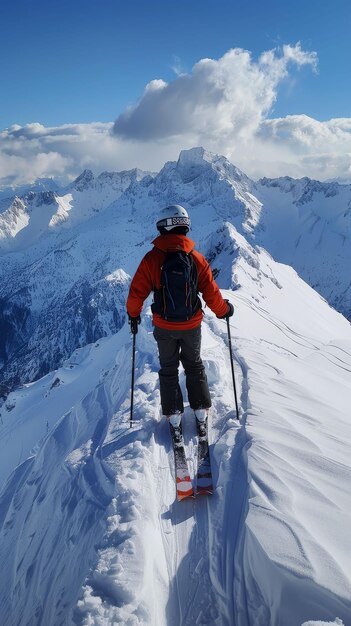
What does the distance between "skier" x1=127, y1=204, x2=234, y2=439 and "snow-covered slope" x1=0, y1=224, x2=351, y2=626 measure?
2.72 feet

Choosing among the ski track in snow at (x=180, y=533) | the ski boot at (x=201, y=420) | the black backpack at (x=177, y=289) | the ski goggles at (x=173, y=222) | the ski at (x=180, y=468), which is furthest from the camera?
the ski boot at (x=201, y=420)

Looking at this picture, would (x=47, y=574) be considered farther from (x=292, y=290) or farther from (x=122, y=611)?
(x=292, y=290)

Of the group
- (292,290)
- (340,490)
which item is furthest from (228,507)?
(292,290)

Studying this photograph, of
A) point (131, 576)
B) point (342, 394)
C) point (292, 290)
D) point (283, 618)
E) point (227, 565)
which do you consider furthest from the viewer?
point (292, 290)

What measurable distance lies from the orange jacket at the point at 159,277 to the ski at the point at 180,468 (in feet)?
6.06

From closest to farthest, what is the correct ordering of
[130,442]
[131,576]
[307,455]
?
[131,576] < [307,455] < [130,442]

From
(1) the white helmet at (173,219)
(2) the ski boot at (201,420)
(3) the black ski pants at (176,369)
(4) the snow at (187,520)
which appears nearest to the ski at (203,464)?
(2) the ski boot at (201,420)

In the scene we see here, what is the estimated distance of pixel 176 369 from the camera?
7035 mm

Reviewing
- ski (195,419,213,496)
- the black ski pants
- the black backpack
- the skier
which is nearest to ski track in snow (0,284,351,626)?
ski (195,419,213,496)

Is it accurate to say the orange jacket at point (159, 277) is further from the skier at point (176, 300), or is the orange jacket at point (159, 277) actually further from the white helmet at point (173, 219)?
the white helmet at point (173, 219)

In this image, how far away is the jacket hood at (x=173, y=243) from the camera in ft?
20.6

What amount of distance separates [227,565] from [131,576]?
3.70ft

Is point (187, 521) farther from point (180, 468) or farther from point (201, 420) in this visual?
point (201, 420)

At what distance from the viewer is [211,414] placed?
7.70 metres
